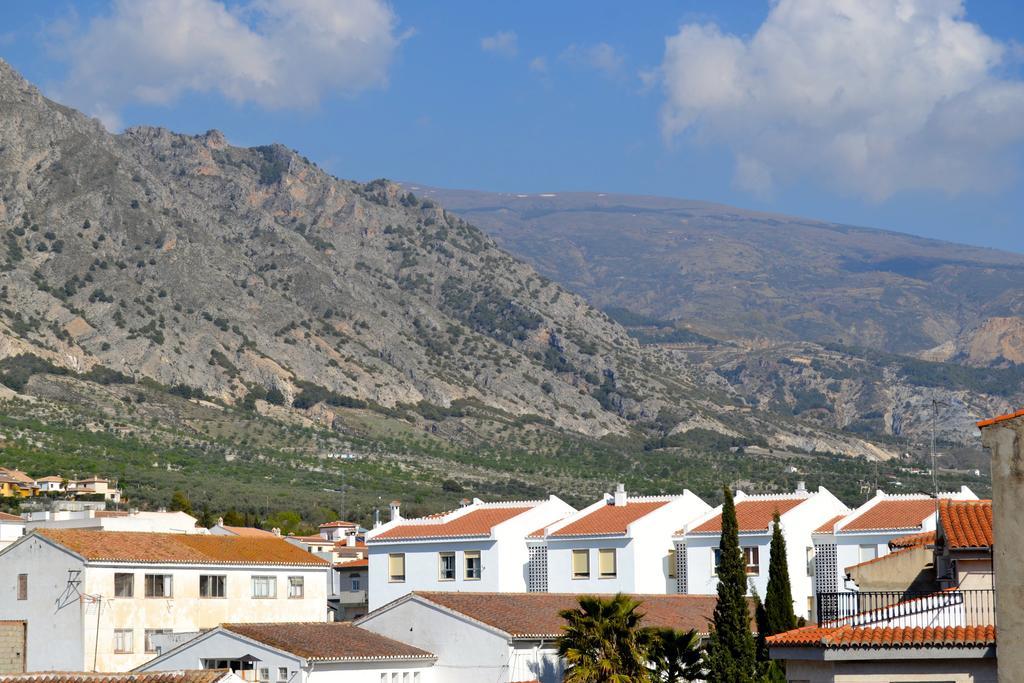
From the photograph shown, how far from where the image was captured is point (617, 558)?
2835 inches

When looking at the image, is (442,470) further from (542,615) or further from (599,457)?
(542,615)

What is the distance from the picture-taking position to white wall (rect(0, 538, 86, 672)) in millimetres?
57750

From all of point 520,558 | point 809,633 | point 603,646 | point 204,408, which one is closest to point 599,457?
point 204,408

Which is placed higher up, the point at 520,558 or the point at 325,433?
the point at 325,433

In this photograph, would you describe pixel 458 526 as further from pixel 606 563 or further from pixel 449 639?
pixel 449 639

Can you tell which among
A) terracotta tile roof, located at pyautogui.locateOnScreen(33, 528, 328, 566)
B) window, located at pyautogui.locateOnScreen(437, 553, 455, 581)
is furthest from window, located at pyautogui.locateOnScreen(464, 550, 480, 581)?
terracotta tile roof, located at pyautogui.locateOnScreen(33, 528, 328, 566)

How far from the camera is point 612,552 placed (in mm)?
72188

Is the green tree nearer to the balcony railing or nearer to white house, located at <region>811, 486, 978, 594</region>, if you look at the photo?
white house, located at <region>811, 486, 978, 594</region>

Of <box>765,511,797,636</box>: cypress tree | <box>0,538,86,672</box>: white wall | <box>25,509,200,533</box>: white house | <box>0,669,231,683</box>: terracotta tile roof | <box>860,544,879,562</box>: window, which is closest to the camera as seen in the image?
<box>0,669,231,683</box>: terracotta tile roof

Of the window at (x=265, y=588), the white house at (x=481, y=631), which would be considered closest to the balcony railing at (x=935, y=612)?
the white house at (x=481, y=631)

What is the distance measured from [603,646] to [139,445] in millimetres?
127918

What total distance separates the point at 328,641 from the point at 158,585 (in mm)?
11846

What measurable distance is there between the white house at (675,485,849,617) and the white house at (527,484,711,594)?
99 centimetres

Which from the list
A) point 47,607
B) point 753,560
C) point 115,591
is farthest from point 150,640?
point 753,560
